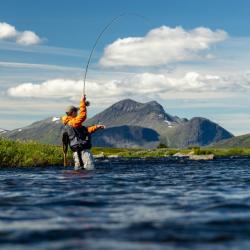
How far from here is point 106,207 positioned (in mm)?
11898

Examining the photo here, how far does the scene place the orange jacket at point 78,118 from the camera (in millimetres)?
23642

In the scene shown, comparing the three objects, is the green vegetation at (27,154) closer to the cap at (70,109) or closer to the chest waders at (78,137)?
the chest waders at (78,137)

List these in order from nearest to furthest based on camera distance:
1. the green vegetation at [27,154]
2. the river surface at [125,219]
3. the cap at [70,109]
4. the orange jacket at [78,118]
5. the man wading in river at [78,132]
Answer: the river surface at [125,219], the orange jacket at [78,118], the man wading in river at [78,132], the cap at [70,109], the green vegetation at [27,154]

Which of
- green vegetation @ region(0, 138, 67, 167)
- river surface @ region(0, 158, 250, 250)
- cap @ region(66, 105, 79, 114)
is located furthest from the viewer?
green vegetation @ region(0, 138, 67, 167)

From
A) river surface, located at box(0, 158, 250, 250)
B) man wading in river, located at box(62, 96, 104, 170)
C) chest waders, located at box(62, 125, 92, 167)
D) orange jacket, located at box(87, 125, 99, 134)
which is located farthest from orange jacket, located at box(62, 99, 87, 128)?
river surface, located at box(0, 158, 250, 250)

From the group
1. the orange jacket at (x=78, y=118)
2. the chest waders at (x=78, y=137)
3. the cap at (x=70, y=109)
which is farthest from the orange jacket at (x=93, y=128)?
the cap at (x=70, y=109)

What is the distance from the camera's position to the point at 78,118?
23.9 meters

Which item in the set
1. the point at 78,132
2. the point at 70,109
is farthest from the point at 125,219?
the point at 70,109

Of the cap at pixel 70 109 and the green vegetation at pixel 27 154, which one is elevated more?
the cap at pixel 70 109

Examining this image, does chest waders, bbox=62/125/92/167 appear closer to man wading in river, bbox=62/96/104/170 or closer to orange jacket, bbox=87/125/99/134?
man wading in river, bbox=62/96/104/170

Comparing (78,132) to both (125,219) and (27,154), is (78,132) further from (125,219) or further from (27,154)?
(125,219)

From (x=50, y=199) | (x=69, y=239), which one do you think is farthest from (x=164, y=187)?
(x=69, y=239)

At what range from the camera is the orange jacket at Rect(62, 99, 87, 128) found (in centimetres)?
2364

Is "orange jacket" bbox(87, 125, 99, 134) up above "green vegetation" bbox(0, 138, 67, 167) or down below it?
above
